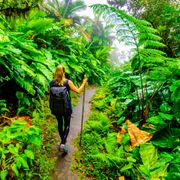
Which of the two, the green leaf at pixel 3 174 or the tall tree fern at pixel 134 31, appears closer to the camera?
the green leaf at pixel 3 174

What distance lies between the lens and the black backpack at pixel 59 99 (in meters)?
3.93

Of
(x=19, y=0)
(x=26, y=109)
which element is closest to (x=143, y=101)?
(x=26, y=109)

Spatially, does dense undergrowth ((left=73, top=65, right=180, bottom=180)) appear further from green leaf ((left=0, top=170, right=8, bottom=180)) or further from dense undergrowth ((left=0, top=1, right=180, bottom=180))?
green leaf ((left=0, top=170, right=8, bottom=180))

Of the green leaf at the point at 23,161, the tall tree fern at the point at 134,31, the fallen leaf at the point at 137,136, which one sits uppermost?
the tall tree fern at the point at 134,31

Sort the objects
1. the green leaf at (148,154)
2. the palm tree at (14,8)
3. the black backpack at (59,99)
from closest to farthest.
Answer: the green leaf at (148,154), the black backpack at (59,99), the palm tree at (14,8)

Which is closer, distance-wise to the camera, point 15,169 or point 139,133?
point 15,169

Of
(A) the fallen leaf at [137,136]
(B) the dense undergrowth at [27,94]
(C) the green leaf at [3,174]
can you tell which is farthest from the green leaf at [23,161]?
(A) the fallen leaf at [137,136]

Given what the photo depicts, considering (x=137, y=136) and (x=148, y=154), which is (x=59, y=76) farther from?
(x=148, y=154)

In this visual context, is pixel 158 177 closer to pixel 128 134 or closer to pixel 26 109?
pixel 128 134

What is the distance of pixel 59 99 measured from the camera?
3.96m

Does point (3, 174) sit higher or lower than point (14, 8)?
lower

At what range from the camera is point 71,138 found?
16.4 ft

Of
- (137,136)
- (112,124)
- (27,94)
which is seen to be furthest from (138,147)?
(27,94)

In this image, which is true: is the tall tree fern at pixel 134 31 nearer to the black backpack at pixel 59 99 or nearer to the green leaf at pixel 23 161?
the black backpack at pixel 59 99
